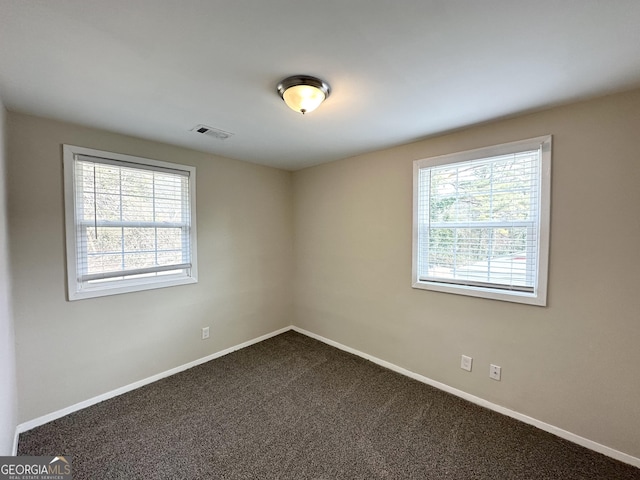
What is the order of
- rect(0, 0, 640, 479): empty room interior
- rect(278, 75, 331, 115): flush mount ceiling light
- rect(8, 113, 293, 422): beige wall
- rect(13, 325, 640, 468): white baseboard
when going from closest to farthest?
1. rect(0, 0, 640, 479): empty room interior
2. rect(278, 75, 331, 115): flush mount ceiling light
3. rect(13, 325, 640, 468): white baseboard
4. rect(8, 113, 293, 422): beige wall

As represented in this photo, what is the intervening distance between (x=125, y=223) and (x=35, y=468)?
5.62 ft

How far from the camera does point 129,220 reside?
2457 mm

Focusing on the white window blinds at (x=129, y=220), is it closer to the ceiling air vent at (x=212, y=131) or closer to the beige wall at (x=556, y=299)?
the ceiling air vent at (x=212, y=131)

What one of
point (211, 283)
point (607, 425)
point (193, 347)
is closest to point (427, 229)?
point (607, 425)

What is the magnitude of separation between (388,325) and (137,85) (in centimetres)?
289

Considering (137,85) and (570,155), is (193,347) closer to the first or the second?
(137,85)

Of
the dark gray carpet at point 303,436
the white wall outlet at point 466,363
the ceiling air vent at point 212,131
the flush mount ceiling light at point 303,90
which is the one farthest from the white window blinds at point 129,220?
the white wall outlet at point 466,363

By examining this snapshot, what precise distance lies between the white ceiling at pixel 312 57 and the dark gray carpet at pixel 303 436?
234 centimetres

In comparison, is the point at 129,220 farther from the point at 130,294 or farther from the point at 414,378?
the point at 414,378

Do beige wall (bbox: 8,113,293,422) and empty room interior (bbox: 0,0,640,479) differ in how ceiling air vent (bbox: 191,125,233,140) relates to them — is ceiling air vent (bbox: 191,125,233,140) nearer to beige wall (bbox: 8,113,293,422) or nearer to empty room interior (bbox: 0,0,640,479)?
empty room interior (bbox: 0,0,640,479)

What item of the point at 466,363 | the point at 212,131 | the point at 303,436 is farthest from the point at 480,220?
the point at 212,131

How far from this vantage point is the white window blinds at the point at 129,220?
7.34 feet

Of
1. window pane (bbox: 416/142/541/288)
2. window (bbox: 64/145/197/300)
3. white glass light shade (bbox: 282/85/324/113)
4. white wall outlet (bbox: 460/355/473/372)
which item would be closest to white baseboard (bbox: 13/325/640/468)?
white wall outlet (bbox: 460/355/473/372)

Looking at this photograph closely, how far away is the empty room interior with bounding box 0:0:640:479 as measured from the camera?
1255mm
